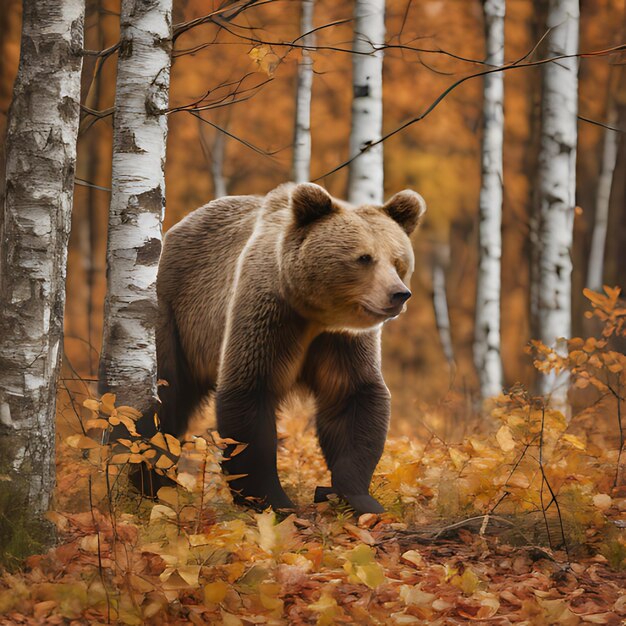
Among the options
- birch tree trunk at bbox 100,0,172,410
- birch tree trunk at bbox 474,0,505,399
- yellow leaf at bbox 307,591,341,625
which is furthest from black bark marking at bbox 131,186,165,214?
birch tree trunk at bbox 474,0,505,399

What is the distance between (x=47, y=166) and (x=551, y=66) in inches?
298

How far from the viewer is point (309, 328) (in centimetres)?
546

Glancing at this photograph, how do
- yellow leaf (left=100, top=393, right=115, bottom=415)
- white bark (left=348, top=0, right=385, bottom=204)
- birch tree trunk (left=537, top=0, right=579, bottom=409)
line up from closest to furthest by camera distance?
1. yellow leaf (left=100, top=393, right=115, bottom=415)
2. white bark (left=348, top=0, right=385, bottom=204)
3. birch tree trunk (left=537, top=0, right=579, bottom=409)

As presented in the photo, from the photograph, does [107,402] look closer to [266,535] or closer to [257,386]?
[266,535]

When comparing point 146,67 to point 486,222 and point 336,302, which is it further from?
point 486,222

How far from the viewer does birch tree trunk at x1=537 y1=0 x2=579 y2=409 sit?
9773 millimetres

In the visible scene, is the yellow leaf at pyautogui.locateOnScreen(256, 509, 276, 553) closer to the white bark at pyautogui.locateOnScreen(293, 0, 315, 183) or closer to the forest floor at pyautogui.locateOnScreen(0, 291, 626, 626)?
the forest floor at pyautogui.locateOnScreen(0, 291, 626, 626)

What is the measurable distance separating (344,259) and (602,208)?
11.2 meters

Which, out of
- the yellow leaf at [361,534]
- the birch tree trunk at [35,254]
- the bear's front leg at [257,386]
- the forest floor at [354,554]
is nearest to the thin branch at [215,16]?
the birch tree trunk at [35,254]

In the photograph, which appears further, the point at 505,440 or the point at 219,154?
the point at 219,154

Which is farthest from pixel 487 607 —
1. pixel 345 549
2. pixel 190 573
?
pixel 190 573

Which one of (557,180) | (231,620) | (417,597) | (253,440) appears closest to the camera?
(231,620)

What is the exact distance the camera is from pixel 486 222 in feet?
35.6

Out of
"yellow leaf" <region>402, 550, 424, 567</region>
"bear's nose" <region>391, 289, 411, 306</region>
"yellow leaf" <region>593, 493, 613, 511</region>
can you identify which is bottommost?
"yellow leaf" <region>402, 550, 424, 567</region>
